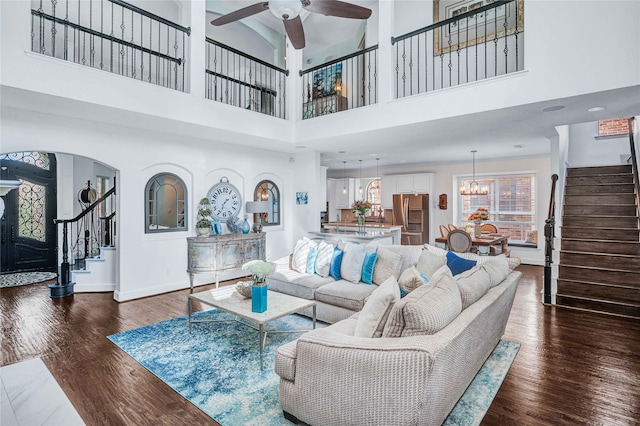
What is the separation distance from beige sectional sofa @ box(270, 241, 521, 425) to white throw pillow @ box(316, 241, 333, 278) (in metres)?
1.89

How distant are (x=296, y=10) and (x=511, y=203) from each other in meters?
7.40

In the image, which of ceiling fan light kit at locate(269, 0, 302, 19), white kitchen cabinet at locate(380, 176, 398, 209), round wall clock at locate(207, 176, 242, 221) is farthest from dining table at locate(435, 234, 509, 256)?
ceiling fan light kit at locate(269, 0, 302, 19)

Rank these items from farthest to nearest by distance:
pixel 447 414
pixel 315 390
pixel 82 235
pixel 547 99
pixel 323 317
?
pixel 82 235 < pixel 323 317 < pixel 547 99 < pixel 447 414 < pixel 315 390

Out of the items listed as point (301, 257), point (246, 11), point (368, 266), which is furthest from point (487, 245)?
point (246, 11)

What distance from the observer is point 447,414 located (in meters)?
2.18

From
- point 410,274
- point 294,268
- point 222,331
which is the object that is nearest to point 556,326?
point 410,274

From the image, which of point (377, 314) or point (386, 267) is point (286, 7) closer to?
point (377, 314)

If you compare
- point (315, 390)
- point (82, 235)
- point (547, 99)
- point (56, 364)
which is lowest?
point (56, 364)

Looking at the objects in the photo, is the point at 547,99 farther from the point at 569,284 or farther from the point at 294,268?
the point at 294,268

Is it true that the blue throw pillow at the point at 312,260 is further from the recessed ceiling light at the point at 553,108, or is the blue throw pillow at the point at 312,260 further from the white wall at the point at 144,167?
the recessed ceiling light at the point at 553,108

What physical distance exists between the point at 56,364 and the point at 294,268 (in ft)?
8.79

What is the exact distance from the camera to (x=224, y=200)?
621 centimetres

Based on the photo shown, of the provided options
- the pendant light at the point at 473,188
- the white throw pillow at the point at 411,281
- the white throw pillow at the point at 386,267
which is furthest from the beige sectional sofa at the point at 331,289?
the pendant light at the point at 473,188

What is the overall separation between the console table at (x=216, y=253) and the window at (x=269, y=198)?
0.99 metres
